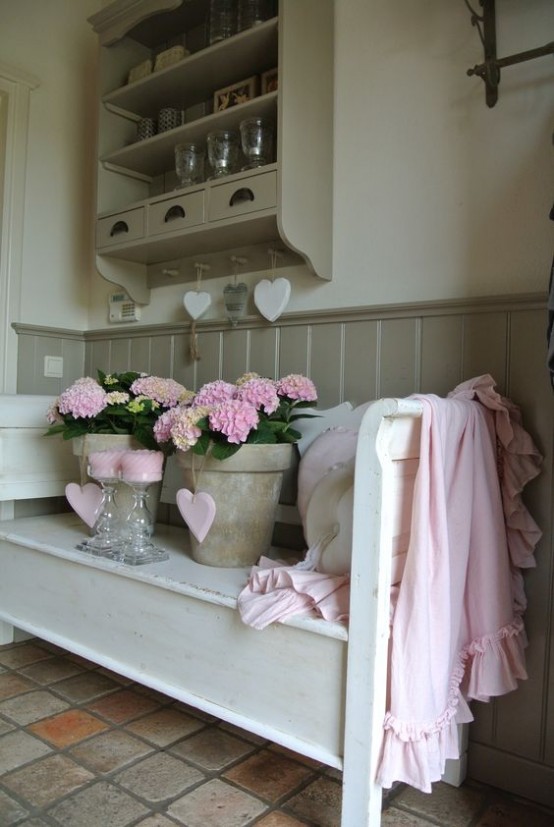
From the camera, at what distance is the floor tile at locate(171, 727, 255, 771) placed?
1.38m

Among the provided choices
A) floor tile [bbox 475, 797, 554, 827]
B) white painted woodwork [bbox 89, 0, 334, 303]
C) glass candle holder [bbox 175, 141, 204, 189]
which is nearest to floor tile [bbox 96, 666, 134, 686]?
floor tile [bbox 475, 797, 554, 827]

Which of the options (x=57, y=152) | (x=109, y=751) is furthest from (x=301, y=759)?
(x=57, y=152)

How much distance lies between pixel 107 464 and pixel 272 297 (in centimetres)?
63

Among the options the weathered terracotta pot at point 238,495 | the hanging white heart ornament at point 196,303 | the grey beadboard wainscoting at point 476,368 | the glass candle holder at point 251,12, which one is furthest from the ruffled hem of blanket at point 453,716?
the glass candle holder at point 251,12

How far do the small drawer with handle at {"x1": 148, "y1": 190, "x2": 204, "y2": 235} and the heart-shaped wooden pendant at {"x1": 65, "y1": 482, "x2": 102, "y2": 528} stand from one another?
747mm

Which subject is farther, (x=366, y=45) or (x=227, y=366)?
(x=227, y=366)

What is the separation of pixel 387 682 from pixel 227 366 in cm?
109

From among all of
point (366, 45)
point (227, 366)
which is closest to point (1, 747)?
point (227, 366)

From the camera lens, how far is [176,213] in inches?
69.9

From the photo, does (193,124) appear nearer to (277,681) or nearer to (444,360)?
(444,360)

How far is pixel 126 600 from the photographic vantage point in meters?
1.32

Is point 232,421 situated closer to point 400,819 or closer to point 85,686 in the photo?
point 400,819

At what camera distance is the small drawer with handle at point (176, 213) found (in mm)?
1713

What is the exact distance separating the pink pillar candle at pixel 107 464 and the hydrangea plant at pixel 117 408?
103 mm
